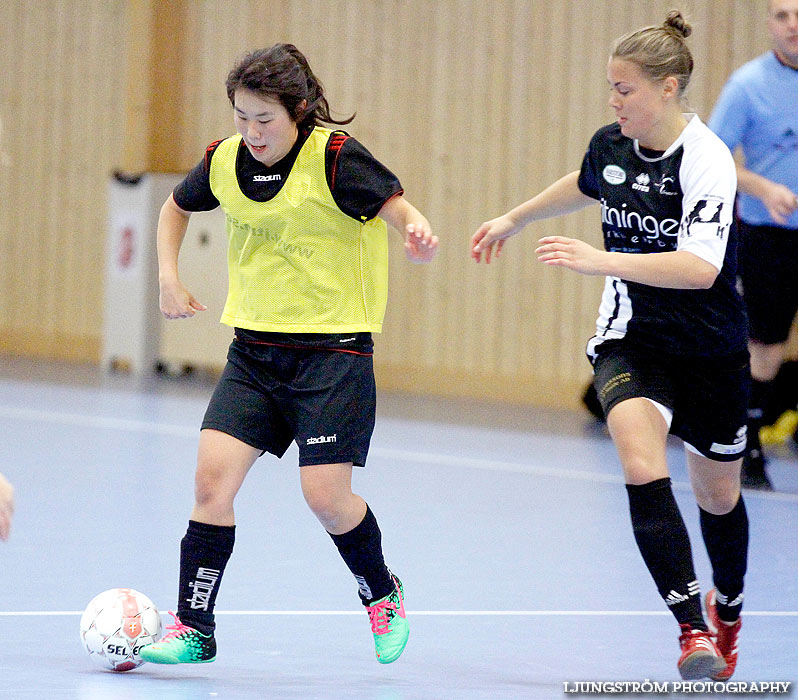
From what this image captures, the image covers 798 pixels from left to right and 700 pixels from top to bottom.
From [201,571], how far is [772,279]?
3311 mm

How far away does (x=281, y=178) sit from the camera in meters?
3.36

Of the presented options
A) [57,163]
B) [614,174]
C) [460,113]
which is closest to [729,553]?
[614,174]

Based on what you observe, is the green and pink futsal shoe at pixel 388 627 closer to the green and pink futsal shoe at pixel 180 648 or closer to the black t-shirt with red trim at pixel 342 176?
the green and pink futsal shoe at pixel 180 648

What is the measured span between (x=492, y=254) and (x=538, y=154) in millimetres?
5582

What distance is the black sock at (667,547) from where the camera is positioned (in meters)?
3.09

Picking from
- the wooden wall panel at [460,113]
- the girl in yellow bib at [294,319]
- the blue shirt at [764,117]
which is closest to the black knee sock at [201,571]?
the girl in yellow bib at [294,319]

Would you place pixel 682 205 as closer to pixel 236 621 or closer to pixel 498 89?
pixel 236 621

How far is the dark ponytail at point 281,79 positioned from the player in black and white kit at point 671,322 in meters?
0.70

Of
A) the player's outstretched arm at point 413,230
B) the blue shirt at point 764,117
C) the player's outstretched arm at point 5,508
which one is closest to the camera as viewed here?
the player's outstretched arm at point 5,508

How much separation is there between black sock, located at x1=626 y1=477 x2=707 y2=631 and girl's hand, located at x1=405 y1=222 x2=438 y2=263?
0.70m

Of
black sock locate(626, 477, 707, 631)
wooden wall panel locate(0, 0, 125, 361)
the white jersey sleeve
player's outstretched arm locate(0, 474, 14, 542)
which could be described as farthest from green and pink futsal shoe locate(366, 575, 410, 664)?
wooden wall panel locate(0, 0, 125, 361)

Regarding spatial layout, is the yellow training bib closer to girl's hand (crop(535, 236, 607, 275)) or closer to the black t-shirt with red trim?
the black t-shirt with red trim

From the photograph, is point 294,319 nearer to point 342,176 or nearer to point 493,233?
point 342,176

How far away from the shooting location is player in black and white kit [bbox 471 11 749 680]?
121 inches
